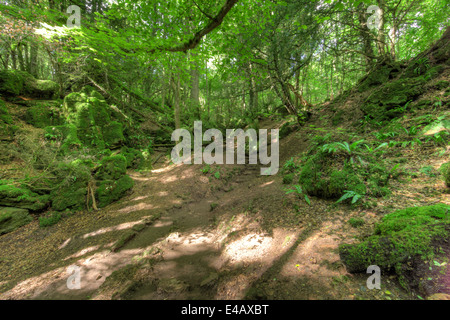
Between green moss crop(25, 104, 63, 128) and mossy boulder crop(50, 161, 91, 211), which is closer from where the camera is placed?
mossy boulder crop(50, 161, 91, 211)

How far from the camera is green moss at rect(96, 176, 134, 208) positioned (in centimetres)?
610

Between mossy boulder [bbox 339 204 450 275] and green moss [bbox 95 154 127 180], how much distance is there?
7.67 metres

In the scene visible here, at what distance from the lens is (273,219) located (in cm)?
362

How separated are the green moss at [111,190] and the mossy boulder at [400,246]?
720cm

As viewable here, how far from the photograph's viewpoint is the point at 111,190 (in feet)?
20.8

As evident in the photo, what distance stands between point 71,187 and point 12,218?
4.86ft

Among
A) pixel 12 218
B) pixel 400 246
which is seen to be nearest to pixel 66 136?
pixel 12 218

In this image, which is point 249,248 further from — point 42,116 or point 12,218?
point 42,116

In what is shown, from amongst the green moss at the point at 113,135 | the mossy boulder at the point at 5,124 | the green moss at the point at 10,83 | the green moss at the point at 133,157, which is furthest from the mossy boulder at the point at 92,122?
the green moss at the point at 10,83

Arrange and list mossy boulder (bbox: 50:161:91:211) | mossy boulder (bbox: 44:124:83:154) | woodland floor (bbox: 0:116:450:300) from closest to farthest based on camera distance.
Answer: woodland floor (bbox: 0:116:450:300) < mossy boulder (bbox: 50:161:91:211) < mossy boulder (bbox: 44:124:83:154)

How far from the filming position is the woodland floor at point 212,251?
2.07m

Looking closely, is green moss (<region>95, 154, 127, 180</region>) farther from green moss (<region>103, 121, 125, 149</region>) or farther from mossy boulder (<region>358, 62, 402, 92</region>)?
mossy boulder (<region>358, 62, 402, 92</region>)

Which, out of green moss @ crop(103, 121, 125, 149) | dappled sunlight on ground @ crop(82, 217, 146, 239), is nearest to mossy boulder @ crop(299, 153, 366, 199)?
dappled sunlight on ground @ crop(82, 217, 146, 239)

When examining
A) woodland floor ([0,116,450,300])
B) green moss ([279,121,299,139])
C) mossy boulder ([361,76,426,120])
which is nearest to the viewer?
woodland floor ([0,116,450,300])
